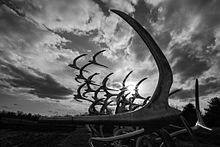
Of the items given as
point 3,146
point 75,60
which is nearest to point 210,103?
point 75,60

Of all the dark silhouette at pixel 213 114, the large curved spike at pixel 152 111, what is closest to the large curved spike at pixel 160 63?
the large curved spike at pixel 152 111

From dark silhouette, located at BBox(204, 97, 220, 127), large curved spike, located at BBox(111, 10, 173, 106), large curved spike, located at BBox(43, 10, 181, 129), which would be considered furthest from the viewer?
dark silhouette, located at BBox(204, 97, 220, 127)

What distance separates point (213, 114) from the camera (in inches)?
805

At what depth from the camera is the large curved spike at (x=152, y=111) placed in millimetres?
933

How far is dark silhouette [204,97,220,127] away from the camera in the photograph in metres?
19.4

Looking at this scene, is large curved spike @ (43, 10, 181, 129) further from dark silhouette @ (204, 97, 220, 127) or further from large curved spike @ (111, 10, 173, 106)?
dark silhouette @ (204, 97, 220, 127)

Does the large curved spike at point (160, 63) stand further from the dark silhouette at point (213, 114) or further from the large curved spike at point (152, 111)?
the dark silhouette at point (213, 114)

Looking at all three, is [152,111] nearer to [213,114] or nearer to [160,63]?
[160,63]

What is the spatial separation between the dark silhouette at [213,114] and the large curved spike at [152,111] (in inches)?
916

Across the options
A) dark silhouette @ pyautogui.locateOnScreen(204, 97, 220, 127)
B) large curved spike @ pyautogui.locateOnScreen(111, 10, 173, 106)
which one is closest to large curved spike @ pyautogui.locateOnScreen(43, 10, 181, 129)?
large curved spike @ pyautogui.locateOnScreen(111, 10, 173, 106)

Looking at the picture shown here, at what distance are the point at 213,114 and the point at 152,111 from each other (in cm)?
2484

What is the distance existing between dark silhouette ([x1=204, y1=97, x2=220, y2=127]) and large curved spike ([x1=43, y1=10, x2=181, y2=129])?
76.3ft

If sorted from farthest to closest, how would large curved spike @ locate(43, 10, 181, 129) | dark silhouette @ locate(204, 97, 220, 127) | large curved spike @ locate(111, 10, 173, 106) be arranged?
dark silhouette @ locate(204, 97, 220, 127) → large curved spike @ locate(111, 10, 173, 106) → large curved spike @ locate(43, 10, 181, 129)

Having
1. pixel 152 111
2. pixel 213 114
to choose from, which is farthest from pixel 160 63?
pixel 213 114
